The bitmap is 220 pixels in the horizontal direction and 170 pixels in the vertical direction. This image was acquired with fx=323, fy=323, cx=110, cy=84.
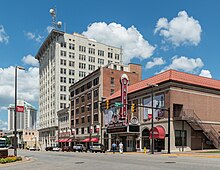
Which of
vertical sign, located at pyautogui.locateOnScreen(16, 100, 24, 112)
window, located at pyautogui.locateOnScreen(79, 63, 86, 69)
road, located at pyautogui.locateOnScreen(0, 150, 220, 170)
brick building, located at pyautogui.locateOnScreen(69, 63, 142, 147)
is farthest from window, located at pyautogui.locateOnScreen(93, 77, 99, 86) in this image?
road, located at pyautogui.locateOnScreen(0, 150, 220, 170)

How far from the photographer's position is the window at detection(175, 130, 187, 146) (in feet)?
156

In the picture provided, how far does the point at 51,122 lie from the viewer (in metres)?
114

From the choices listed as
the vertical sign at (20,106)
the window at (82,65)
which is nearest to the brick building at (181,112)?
the vertical sign at (20,106)

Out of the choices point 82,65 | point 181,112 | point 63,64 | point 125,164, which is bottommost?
point 125,164

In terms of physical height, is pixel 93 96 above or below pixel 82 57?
below

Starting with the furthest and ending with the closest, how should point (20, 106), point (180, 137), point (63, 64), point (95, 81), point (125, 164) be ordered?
point (63, 64) → point (95, 81) → point (180, 137) → point (20, 106) → point (125, 164)

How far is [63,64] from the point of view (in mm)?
112250

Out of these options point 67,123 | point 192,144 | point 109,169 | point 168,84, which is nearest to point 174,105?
point 168,84

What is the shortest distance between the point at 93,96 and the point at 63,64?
131 ft

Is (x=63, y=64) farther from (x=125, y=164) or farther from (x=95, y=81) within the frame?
(x=125, y=164)

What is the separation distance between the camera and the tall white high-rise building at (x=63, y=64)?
111000 millimetres

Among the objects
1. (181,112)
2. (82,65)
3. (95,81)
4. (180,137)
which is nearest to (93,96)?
(95,81)

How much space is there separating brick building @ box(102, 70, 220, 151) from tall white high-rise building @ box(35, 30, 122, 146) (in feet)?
196

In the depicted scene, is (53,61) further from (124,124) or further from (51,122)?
(124,124)
